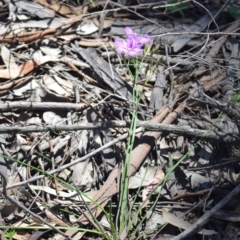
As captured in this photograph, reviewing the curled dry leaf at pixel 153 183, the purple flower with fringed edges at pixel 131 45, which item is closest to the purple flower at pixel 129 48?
the purple flower with fringed edges at pixel 131 45

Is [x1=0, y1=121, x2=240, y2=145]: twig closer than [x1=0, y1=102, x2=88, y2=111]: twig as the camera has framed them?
Yes

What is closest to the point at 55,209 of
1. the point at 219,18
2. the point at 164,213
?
the point at 164,213

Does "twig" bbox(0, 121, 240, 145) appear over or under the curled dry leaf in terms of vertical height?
over

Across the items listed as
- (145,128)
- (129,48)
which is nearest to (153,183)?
(145,128)

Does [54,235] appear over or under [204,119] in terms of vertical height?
under

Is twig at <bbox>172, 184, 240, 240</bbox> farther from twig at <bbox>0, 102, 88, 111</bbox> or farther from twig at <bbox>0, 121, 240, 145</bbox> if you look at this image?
twig at <bbox>0, 102, 88, 111</bbox>

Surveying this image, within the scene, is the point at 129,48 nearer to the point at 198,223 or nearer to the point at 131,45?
the point at 131,45

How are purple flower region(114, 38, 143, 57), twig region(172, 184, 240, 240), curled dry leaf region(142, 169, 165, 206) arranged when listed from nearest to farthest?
1. twig region(172, 184, 240, 240)
2. curled dry leaf region(142, 169, 165, 206)
3. purple flower region(114, 38, 143, 57)

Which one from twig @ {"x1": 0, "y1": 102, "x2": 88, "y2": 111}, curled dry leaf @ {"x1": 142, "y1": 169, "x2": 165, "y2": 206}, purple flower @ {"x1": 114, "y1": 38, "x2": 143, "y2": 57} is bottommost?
curled dry leaf @ {"x1": 142, "y1": 169, "x2": 165, "y2": 206}

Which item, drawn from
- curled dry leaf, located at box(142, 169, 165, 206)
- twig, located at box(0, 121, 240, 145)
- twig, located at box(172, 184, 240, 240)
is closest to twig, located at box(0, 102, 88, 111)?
twig, located at box(0, 121, 240, 145)

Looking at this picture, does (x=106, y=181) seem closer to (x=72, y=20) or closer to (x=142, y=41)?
(x=142, y=41)

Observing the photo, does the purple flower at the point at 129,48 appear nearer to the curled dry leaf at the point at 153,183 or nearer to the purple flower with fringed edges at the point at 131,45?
the purple flower with fringed edges at the point at 131,45
